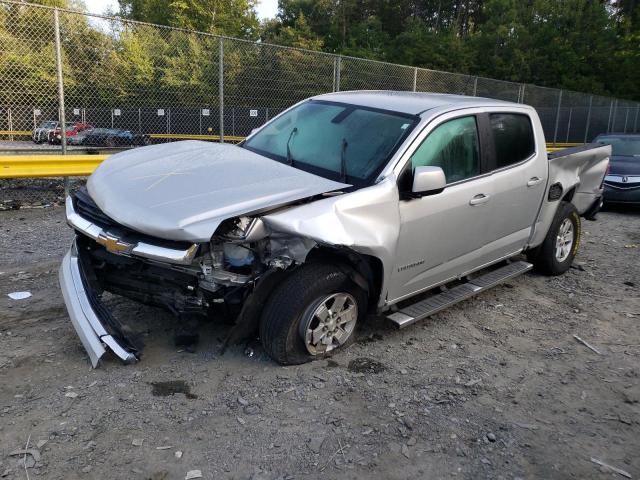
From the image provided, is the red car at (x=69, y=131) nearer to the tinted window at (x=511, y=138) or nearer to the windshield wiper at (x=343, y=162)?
the windshield wiper at (x=343, y=162)

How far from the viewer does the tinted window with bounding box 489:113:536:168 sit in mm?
4559

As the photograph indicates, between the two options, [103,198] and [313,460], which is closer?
[313,460]

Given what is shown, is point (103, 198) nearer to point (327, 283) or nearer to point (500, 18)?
point (327, 283)

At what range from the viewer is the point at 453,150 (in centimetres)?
413

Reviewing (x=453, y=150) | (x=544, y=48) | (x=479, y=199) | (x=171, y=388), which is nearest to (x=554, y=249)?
(x=479, y=199)

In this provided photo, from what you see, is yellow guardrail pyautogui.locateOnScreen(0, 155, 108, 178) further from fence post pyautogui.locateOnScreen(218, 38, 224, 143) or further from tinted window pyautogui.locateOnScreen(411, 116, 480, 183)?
tinted window pyautogui.locateOnScreen(411, 116, 480, 183)

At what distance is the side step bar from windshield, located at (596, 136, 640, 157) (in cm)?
701

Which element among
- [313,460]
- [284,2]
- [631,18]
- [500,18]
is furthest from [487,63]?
[313,460]

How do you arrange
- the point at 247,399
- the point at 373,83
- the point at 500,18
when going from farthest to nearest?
the point at 500,18
the point at 373,83
the point at 247,399

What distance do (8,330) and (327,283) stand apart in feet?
7.83

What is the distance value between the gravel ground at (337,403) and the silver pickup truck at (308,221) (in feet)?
0.82

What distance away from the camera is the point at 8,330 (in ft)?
12.5

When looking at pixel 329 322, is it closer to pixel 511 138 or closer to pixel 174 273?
pixel 174 273

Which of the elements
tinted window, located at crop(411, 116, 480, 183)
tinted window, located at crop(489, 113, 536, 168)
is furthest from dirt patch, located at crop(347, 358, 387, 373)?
tinted window, located at crop(489, 113, 536, 168)
